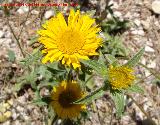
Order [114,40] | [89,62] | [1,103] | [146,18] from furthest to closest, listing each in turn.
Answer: [146,18]
[114,40]
[1,103]
[89,62]

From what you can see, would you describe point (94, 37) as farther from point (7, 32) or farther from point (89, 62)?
point (7, 32)

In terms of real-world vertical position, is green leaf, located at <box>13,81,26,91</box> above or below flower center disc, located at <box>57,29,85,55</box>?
below

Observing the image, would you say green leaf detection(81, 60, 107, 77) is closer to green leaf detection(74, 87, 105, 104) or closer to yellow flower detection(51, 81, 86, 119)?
green leaf detection(74, 87, 105, 104)

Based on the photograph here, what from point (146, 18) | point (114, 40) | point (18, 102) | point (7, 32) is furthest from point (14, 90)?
point (146, 18)

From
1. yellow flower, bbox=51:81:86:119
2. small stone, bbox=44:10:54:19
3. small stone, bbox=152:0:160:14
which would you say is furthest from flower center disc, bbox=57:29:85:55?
small stone, bbox=152:0:160:14

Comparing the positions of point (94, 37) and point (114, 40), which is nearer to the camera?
point (94, 37)

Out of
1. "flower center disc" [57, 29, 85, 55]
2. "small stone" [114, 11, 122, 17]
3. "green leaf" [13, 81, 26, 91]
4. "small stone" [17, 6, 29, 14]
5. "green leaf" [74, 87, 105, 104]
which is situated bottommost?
"green leaf" [13, 81, 26, 91]

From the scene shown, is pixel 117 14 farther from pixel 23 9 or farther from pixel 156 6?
pixel 23 9
